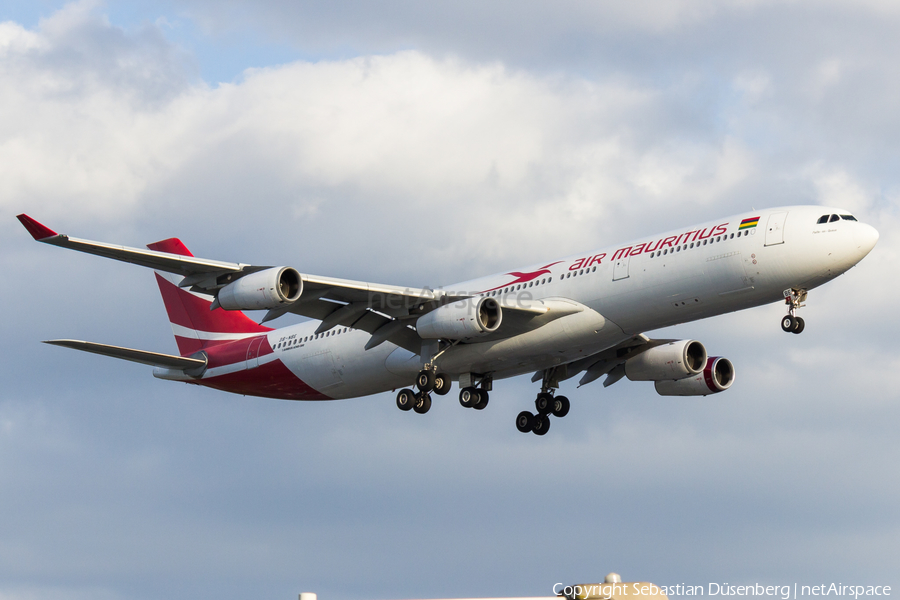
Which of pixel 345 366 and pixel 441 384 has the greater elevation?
pixel 345 366

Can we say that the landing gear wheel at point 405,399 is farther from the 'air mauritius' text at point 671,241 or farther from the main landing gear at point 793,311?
the main landing gear at point 793,311

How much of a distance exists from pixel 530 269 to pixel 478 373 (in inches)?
189

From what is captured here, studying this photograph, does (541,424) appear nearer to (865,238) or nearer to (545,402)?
(545,402)

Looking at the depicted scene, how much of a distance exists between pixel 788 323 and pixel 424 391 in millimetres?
13504

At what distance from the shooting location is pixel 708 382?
47281 mm

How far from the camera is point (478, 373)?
147 ft

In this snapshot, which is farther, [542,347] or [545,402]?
[545,402]

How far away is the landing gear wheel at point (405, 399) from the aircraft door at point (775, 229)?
48.1ft

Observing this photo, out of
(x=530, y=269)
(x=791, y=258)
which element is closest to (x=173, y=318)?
(x=530, y=269)

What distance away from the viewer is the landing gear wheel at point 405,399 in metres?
44.0

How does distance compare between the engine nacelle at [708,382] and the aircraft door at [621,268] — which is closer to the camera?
the aircraft door at [621,268]

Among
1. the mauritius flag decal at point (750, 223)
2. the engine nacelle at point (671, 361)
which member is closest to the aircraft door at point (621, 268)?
the mauritius flag decal at point (750, 223)

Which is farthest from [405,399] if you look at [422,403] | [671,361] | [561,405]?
[671,361]

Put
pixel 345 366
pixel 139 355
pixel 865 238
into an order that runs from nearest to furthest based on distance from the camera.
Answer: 1. pixel 865 238
2. pixel 345 366
3. pixel 139 355
